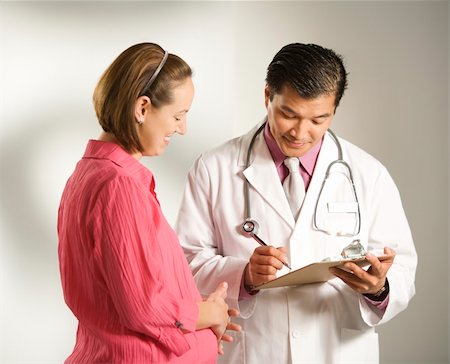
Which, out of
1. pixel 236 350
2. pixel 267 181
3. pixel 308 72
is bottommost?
pixel 236 350

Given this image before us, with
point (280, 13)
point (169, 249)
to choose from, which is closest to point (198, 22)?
point (280, 13)

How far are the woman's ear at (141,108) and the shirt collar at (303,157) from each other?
74cm

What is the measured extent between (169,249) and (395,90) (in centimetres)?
241

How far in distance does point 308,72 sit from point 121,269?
0.89 m

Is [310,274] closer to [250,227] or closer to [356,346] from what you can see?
[250,227]

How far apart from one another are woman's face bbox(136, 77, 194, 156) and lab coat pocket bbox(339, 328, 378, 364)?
0.89 metres

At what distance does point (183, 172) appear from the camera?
3.37 meters

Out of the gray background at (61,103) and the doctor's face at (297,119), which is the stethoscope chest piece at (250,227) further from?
the gray background at (61,103)

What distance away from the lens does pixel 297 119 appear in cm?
200

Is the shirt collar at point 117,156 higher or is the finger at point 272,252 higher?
the shirt collar at point 117,156

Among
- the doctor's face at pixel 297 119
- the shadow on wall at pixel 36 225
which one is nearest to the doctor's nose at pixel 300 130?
the doctor's face at pixel 297 119

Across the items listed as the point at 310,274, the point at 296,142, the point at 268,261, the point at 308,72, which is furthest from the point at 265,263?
the point at 308,72

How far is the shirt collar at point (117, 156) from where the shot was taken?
146 centimetres

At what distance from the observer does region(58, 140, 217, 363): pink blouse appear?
53.7 inches
